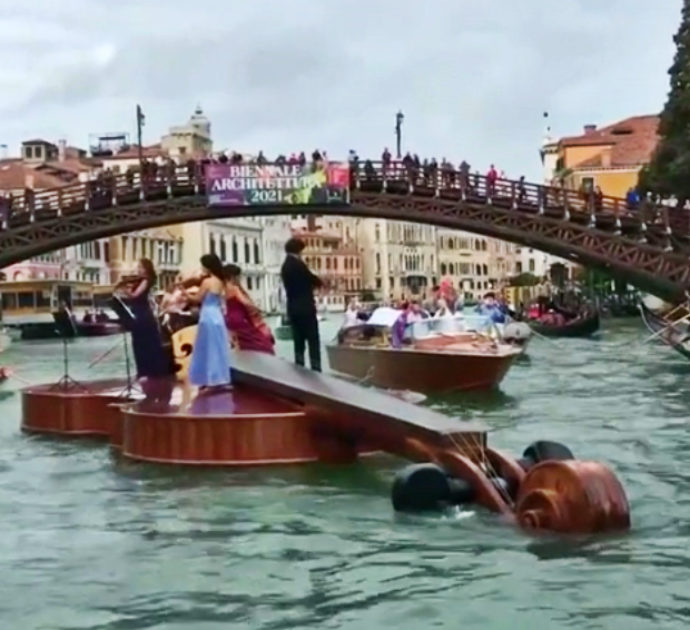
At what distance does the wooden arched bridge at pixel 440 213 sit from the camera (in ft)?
119

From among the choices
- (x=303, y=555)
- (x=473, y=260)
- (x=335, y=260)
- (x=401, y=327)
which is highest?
(x=473, y=260)

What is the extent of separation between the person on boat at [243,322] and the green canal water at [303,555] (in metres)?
1.93

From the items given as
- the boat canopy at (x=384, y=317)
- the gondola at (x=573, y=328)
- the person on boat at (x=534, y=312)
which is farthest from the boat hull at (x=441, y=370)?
the person on boat at (x=534, y=312)

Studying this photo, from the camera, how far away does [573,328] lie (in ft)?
155

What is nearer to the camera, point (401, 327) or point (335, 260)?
point (401, 327)

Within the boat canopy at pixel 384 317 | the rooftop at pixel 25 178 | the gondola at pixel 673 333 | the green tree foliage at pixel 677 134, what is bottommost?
the gondola at pixel 673 333

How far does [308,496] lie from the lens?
11320 millimetres

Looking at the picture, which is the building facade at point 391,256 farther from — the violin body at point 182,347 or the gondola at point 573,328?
the violin body at point 182,347

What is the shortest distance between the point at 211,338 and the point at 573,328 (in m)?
34.4

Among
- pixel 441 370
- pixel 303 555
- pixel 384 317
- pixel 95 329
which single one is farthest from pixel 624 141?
pixel 303 555

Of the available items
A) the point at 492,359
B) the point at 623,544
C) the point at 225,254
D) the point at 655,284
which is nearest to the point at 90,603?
the point at 623,544

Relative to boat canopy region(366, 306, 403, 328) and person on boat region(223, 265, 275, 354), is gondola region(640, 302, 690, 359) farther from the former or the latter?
person on boat region(223, 265, 275, 354)

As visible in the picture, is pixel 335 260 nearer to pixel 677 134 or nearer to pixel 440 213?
pixel 677 134

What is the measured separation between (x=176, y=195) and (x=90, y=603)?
3404 cm
